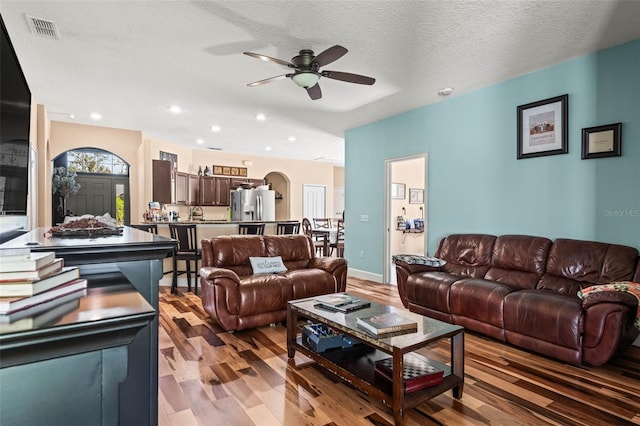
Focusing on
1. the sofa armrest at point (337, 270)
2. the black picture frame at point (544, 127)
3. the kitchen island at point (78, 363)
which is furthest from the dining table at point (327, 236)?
the kitchen island at point (78, 363)

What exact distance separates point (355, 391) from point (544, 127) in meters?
3.41

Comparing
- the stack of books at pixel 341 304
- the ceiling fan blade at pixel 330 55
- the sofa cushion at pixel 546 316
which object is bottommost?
the sofa cushion at pixel 546 316

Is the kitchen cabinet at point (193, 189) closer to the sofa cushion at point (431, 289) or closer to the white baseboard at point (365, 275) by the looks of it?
the white baseboard at point (365, 275)

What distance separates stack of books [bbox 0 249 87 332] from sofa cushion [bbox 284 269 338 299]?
2.91 metres

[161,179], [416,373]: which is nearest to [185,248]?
[161,179]

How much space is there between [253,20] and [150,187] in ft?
17.0

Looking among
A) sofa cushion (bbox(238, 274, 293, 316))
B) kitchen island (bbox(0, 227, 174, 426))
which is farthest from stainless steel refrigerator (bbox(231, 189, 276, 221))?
kitchen island (bbox(0, 227, 174, 426))

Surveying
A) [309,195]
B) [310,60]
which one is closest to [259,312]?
[310,60]

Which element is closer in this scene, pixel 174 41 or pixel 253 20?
pixel 253 20

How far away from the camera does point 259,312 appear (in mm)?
3449

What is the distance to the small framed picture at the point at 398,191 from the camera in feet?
23.1

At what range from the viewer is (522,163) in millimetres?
3969

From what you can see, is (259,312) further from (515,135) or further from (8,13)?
(515,135)

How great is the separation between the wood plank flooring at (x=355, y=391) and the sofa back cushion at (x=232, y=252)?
934 mm
